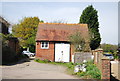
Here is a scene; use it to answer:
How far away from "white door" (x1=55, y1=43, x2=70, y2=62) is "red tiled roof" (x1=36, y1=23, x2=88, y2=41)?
0.95m

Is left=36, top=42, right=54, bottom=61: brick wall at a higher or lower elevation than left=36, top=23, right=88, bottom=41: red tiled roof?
lower

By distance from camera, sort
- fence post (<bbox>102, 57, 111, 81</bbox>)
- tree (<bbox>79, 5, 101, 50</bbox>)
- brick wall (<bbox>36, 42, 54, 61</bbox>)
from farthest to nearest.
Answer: tree (<bbox>79, 5, 101, 50</bbox>) < brick wall (<bbox>36, 42, 54, 61</bbox>) < fence post (<bbox>102, 57, 111, 81</bbox>)

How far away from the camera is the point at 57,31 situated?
31.8m

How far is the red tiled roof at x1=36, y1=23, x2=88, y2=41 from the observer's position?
3025 centimetres

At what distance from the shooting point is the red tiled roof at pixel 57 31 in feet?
99.2

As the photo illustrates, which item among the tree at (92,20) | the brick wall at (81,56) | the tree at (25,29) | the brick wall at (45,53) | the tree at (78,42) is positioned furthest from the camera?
the tree at (25,29)

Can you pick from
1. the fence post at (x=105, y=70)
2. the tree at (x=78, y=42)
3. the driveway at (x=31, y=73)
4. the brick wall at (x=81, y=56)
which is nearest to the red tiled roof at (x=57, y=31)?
the tree at (x=78, y=42)

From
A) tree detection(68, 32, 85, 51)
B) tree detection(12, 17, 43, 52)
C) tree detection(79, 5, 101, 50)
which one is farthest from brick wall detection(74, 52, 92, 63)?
tree detection(12, 17, 43, 52)

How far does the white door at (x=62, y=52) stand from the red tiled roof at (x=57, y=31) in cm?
95

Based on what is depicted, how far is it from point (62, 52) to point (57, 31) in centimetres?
392

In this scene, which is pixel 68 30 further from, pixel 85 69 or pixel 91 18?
pixel 85 69

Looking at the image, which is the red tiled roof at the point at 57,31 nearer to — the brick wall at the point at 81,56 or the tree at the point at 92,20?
the brick wall at the point at 81,56

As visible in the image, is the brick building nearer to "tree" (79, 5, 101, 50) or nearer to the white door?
the white door

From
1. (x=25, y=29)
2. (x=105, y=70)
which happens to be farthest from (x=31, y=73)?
(x=25, y=29)
